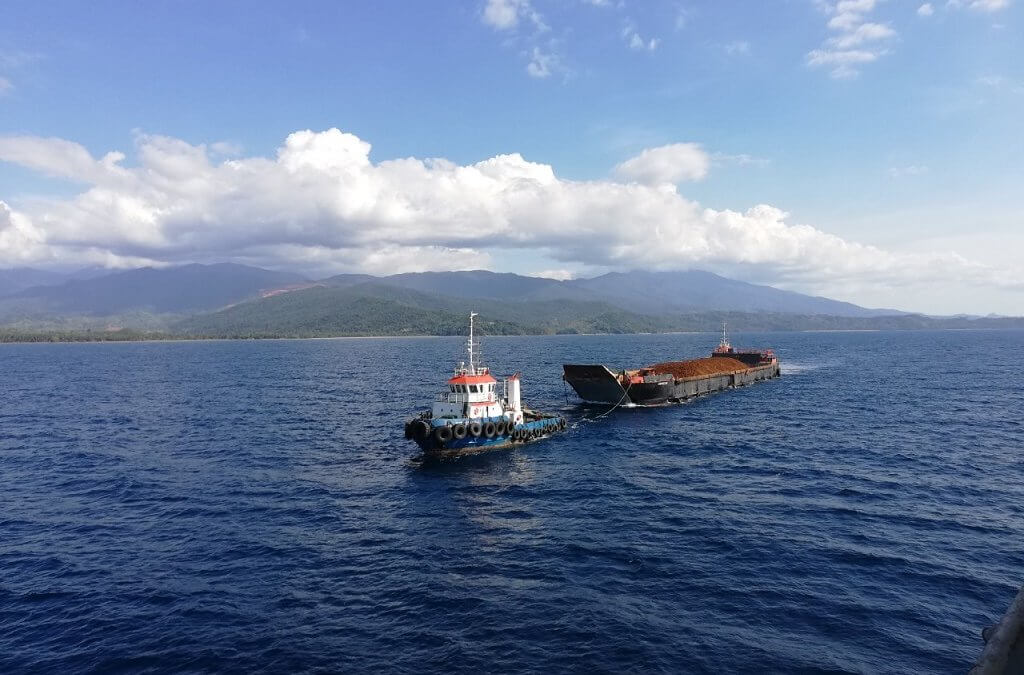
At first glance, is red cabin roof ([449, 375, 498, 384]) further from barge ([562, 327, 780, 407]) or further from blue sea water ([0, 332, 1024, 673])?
barge ([562, 327, 780, 407])

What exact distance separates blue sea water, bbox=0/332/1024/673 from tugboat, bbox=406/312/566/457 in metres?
1.95

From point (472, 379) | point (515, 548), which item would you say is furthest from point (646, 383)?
point (515, 548)

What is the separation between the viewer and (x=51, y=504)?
136 ft

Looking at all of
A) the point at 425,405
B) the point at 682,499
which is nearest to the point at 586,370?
the point at 425,405

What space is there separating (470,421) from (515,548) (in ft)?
77.2

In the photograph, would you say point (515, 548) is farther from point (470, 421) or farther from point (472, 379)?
point (472, 379)

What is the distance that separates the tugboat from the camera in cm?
5309

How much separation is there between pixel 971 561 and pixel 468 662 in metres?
26.8

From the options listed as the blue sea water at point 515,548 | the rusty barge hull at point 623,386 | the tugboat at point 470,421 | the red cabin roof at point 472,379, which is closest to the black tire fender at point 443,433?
the tugboat at point 470,421

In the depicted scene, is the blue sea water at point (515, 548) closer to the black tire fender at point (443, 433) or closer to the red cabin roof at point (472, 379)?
the black tire fender at point (443, 433)

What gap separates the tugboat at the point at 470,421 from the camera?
174 ft

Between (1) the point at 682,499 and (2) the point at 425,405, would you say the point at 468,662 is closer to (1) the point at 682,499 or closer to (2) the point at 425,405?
(1) the point at 682,499

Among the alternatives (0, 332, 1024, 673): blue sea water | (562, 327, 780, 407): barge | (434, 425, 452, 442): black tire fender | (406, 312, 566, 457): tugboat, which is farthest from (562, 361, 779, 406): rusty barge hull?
(434, 425, 452, 442): black tire fender

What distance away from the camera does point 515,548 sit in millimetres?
32656
